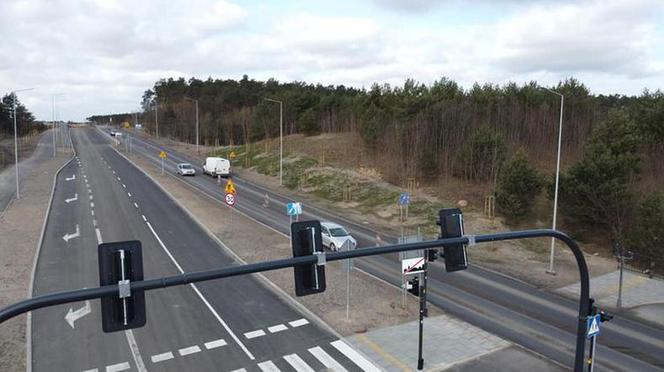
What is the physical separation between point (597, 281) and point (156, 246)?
78.6 ft

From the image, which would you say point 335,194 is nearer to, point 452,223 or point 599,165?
point 599,165

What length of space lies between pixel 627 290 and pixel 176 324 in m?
20.5

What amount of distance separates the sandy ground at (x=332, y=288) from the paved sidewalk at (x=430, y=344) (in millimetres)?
720

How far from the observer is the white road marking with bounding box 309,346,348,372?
48.1ft

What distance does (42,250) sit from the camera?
87.3ft

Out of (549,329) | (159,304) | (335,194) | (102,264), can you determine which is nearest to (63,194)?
(335,194)

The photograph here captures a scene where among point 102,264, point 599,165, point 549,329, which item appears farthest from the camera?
point 599,165

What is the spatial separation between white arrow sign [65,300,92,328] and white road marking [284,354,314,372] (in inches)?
313

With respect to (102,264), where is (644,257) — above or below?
below

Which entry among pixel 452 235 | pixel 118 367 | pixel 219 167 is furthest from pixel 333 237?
pixel 219 167

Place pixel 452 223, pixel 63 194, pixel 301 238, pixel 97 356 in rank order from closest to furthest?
pixel 301 238 < pixel 452 223 < pixel 97 356 < pixel 63 194

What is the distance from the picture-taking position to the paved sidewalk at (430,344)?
49.8ft

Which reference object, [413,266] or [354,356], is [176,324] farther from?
[413,266]

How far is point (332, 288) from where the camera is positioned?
852 inches
